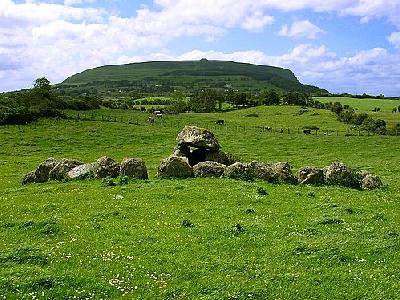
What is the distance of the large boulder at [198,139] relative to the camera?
134 feet

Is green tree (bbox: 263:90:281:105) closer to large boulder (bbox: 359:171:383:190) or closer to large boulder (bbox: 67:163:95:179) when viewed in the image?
large boulder (bbox: 359:171:383:190)

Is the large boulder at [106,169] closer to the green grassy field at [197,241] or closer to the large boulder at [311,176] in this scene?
the green grassy field at [197,241]

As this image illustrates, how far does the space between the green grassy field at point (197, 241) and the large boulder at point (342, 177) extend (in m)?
1.79

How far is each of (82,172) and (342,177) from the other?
18479 millimetres

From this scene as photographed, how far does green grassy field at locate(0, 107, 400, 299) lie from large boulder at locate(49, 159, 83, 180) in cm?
213

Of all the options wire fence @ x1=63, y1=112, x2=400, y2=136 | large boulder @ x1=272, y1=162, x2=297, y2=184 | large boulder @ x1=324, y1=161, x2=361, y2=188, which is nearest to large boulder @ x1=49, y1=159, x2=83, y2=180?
large boulder @ x1=272, y1=162, x2=297, y2=184

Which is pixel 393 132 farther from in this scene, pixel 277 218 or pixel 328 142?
pixel 277 218

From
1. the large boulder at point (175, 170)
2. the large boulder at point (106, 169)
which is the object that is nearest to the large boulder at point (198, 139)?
the large boulder at point (175, 170)

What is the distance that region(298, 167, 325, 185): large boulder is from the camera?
32.2 m

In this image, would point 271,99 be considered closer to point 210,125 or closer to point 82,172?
point 210,125

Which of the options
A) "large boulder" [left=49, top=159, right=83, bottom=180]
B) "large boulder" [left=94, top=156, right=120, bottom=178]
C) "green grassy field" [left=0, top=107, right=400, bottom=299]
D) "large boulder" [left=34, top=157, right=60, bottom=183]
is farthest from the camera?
"large boulder" [left=34, top=157, right=60, bottom=183]

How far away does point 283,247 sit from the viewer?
17875 mm

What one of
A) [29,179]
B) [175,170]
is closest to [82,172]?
[29,179]

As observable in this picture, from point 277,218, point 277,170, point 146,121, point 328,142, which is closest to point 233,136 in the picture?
point 328,142
